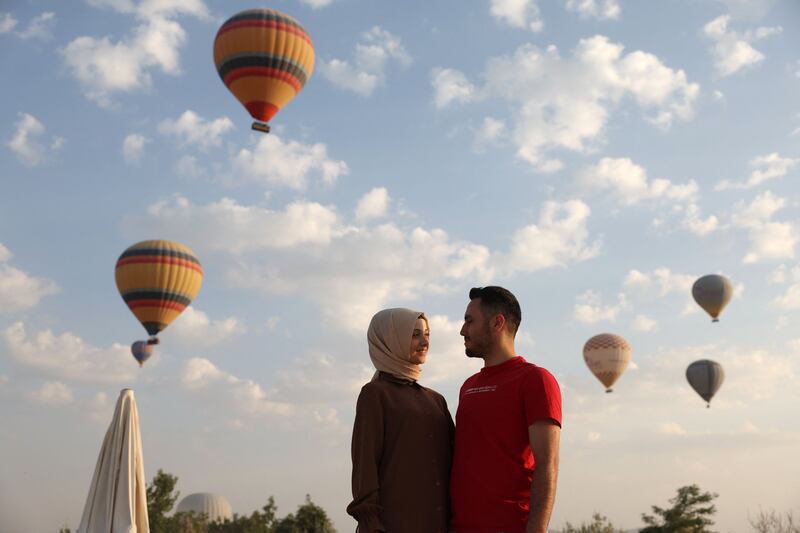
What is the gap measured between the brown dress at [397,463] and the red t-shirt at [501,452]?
14 cm

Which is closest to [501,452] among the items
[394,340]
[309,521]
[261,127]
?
[394,340]

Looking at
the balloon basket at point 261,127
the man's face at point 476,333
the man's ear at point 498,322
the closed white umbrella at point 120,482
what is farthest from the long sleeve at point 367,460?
the balloon basket at point 261,127

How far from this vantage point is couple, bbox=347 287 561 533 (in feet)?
16.5

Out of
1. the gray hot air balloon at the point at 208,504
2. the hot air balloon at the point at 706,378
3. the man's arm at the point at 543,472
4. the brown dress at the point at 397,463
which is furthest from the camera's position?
the gray hot air balloon at the point at 208,504

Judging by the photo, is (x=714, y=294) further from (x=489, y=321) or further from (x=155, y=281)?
(x=489, y=321)

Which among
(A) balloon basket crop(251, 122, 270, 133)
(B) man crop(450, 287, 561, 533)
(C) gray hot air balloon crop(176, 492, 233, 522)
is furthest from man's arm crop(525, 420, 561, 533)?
(C) gray hot air balloon crop(176, 492, 233, 522)

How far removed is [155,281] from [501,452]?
34.2 meters

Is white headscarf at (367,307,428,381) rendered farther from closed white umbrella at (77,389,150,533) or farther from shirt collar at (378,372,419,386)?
closed white umbrella at (77,389,150,533)

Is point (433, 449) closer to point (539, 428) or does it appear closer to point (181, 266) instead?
point (539, 428)

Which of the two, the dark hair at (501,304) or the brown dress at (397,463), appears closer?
the brown dress at (397,463)

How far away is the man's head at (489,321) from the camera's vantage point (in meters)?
5.54

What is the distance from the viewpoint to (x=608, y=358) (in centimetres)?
5456

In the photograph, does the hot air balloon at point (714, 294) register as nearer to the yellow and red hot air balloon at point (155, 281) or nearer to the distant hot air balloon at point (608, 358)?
the distant hot air balloon at point (608, 358)

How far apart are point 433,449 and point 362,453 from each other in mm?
486
